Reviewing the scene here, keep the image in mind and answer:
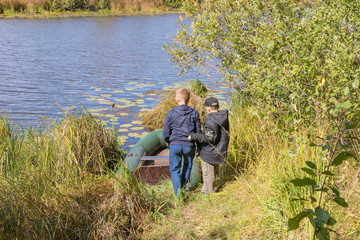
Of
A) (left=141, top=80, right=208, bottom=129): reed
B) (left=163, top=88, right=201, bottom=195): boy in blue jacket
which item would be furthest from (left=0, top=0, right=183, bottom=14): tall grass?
(left=163, top=88, right=201, bottom=195): boy in blue jacket

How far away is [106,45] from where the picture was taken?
20.9 meters

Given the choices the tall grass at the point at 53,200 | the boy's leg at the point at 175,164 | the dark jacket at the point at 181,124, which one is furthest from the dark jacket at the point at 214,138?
the tall grass at the point at 53,200

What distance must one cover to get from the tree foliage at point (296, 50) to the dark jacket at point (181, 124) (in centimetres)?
82

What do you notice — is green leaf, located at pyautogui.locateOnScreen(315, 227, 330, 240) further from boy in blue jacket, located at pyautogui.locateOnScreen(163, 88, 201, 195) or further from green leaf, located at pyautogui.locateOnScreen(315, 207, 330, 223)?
boy in blue jacket, located at pyautogui.locateOnScreen(163, 88, 201, 195)

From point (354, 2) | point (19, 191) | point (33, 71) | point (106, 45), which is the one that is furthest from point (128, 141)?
point (106, 45)

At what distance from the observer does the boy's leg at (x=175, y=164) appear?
14.7ft

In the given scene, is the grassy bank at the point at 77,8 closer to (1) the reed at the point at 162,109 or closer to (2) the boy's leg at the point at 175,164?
(1) the reed at the point at 162,109

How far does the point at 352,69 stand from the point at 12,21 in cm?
2891

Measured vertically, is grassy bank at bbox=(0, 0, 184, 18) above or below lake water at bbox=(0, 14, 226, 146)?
above

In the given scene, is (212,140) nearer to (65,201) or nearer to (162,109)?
(65,201)

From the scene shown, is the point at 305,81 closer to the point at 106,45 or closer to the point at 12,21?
the point at 106,45

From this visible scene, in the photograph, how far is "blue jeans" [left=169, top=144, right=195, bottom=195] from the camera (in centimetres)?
447

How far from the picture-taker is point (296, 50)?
415 centimetres

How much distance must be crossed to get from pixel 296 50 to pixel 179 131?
4.84 feet
